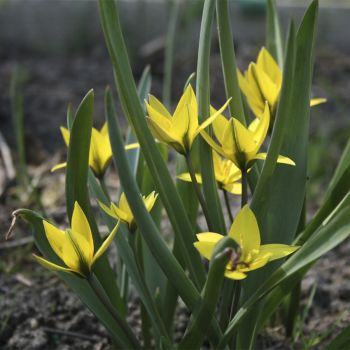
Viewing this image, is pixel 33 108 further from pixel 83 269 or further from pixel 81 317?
pixel 83 269

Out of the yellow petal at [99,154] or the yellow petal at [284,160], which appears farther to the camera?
the yellow petal at [99,154]

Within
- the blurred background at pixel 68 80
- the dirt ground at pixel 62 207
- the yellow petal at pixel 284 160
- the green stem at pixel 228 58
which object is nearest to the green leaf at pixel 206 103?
the green stem at pixel 228 58

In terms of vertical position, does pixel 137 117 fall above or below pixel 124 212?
above

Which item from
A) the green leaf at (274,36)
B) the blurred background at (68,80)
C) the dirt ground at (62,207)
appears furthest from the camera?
the blurred background at (68,80)

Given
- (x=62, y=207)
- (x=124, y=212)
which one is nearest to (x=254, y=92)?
(x=124, y=212)

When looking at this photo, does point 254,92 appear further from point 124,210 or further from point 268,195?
point 124,210

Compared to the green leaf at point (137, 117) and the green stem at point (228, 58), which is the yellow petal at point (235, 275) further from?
the green stem at point (228, 58)

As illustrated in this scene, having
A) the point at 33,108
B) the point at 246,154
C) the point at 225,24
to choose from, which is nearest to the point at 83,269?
the point at 246,154
